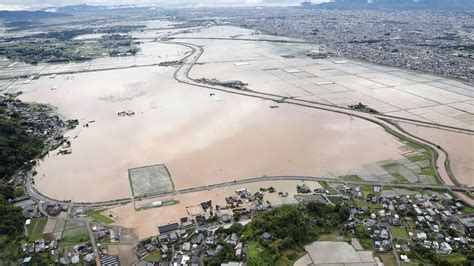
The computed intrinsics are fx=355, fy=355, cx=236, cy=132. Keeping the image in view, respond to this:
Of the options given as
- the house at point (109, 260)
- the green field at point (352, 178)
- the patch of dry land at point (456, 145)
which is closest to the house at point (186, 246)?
the house at point (109, 260)

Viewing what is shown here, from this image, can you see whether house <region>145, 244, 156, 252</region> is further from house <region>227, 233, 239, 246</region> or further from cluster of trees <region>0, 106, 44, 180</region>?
cluster of trees <region>0, 106, 44, 180</region>

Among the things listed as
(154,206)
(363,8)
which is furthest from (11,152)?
(363,8)

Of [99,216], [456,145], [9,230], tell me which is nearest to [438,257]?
[456,145]

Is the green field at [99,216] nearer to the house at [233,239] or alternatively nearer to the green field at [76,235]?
the green field at [76,235]

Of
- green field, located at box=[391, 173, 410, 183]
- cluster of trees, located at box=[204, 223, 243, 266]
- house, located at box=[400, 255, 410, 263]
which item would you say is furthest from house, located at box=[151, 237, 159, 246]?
green field, located at box=[391, 173, 410, 183]

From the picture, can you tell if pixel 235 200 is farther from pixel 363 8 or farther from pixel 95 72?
pixel 363 8
